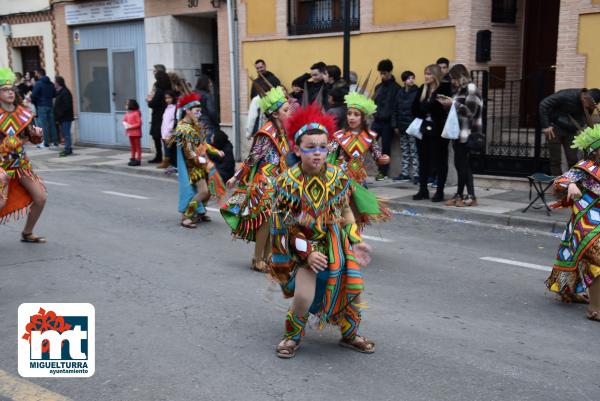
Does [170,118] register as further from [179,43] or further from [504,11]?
[504,11]

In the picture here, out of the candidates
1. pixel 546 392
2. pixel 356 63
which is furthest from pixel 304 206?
pixel 356 63

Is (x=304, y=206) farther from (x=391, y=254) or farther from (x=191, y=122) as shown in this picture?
(x=191, y=122)

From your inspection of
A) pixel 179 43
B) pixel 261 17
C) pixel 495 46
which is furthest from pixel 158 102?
pixel 495 46

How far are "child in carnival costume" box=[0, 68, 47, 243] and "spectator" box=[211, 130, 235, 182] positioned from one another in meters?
3.89

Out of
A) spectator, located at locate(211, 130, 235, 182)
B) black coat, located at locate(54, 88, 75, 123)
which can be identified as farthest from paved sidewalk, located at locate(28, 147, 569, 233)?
black coat, located at locate(54, 88, 75, 123)

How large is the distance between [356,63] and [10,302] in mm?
9529

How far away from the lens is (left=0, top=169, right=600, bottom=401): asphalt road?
4461 mm

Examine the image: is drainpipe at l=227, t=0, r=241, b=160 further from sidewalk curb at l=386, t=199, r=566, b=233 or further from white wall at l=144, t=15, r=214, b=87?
sidewalk curb at l=386, t=199, r=566, b=233

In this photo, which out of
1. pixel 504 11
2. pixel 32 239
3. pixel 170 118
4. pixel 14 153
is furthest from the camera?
pixel 170 118

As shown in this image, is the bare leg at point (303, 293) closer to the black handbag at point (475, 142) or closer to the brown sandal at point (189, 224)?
the brown sandal at point (189, 224)

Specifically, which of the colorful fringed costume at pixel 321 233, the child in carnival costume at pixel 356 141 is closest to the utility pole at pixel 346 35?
the child in carnival costume at pixel 356 141

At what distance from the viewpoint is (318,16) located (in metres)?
15.2

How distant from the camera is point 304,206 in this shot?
4750 millimetres

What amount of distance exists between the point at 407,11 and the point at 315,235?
30.9ft
